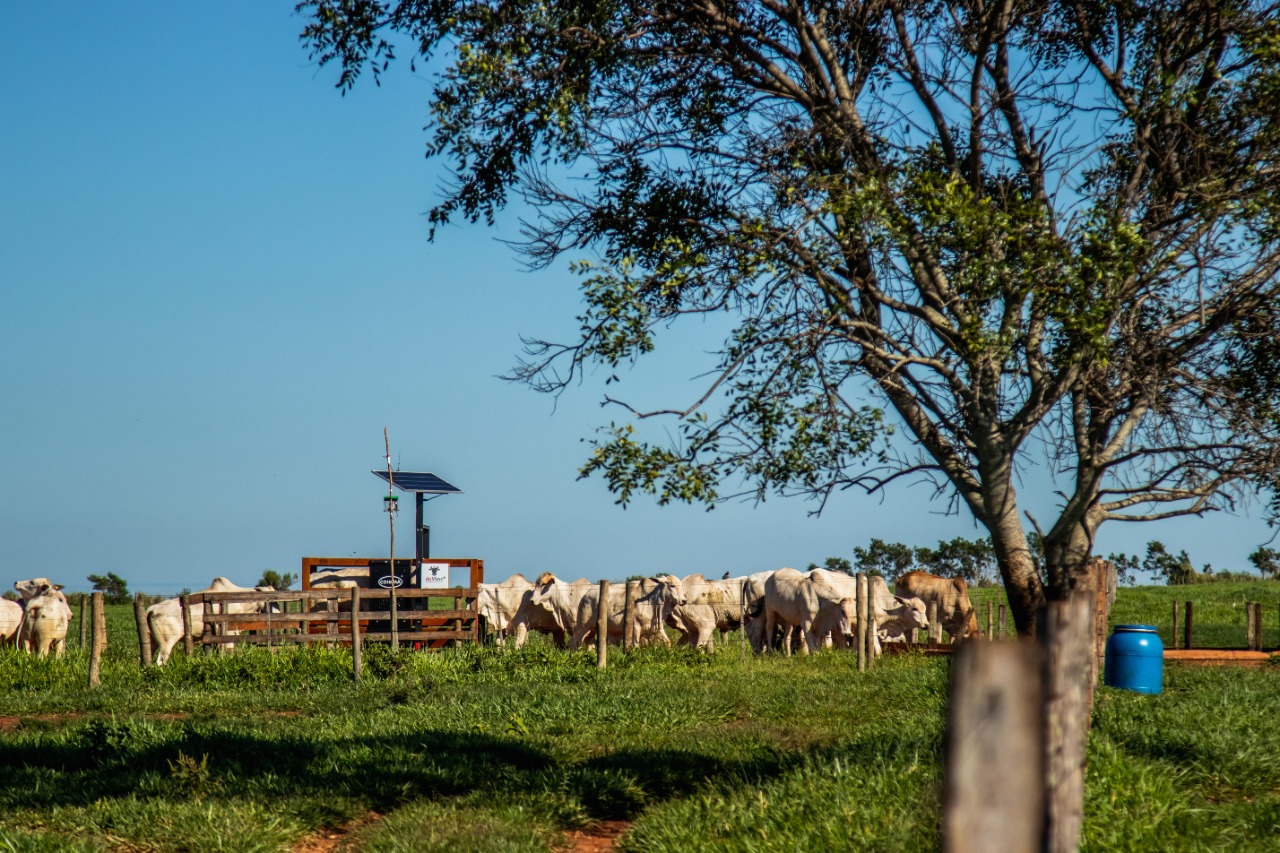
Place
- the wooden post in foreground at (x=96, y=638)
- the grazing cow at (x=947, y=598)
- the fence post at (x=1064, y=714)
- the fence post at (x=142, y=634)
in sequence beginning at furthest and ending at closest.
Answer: the grazing cow at (x=947, y=598) → the fence post at (x=142, y=634) → the wooden post in foreground at (x=96, y=638) → the fence post at (x=1064, y=714)

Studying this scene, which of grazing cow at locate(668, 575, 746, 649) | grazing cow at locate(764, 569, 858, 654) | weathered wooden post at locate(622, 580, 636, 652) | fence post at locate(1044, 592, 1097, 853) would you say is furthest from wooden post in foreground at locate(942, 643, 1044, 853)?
grazing cow at locate(668, 575, 746, 649)

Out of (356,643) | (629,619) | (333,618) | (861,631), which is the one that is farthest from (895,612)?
(356,643)

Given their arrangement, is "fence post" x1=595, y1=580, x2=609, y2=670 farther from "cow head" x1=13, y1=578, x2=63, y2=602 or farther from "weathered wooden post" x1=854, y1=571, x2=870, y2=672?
"cow head" x1=13, y1=578, x2=63, y2=602

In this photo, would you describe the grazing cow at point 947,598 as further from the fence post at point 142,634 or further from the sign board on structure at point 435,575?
the fence post at point 142,634

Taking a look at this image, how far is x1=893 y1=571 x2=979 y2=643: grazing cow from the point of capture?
94.6 ft

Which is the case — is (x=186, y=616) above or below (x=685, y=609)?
above

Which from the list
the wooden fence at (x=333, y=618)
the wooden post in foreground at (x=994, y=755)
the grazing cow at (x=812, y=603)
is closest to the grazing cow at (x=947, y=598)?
the grazing cow at (x=812, y=603)

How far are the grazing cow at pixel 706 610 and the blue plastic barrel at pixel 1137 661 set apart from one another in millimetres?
11970

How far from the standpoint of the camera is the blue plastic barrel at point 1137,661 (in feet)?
46.6

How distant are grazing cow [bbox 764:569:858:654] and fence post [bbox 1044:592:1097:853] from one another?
21712 millimetres

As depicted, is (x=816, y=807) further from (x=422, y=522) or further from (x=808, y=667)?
(x=422, y=522)

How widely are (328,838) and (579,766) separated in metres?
2.57

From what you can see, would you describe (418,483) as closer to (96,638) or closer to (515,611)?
(515,611)

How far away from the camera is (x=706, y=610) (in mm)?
26703
